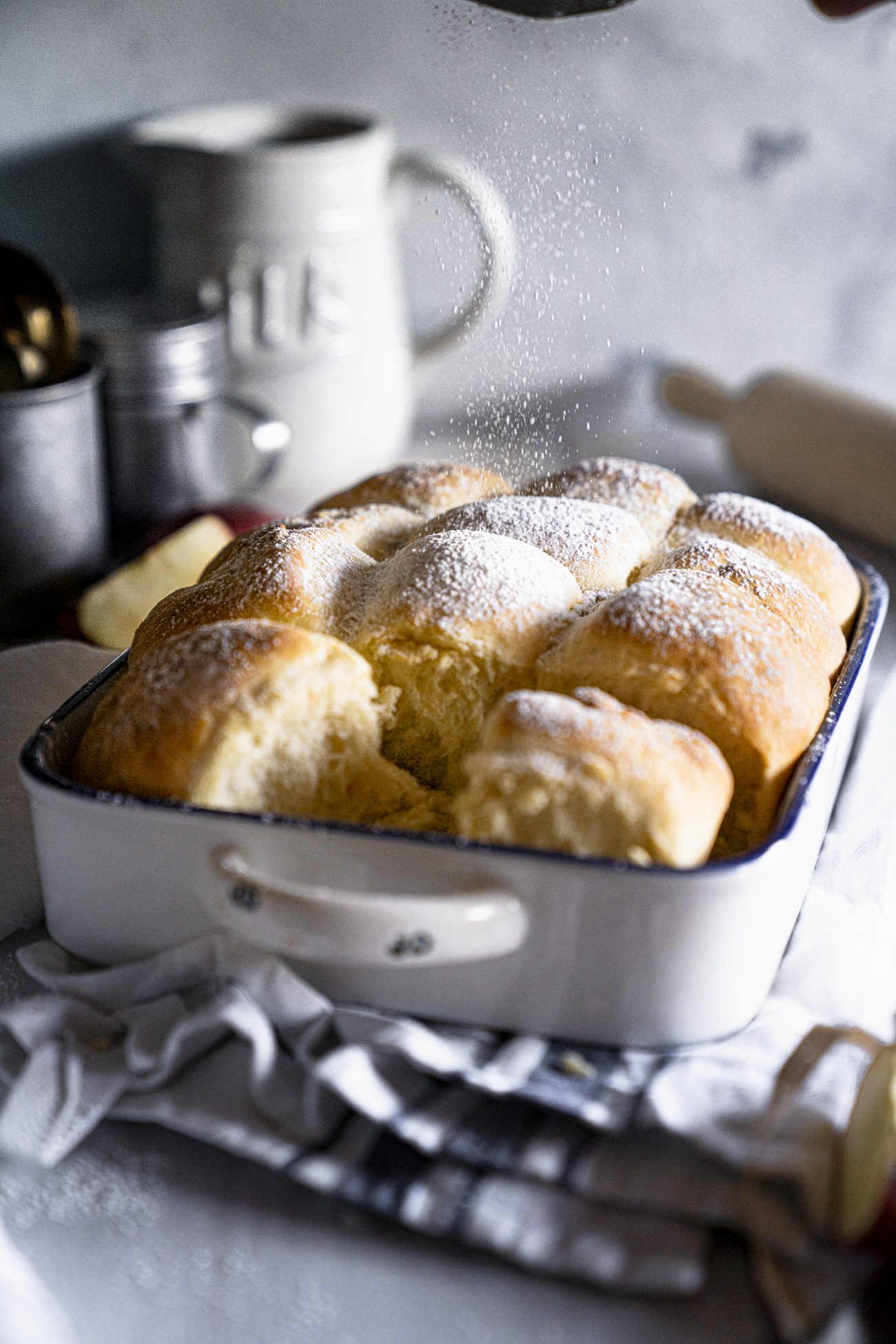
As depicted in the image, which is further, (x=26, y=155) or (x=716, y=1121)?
(x=26, y=155)

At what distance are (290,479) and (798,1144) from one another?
3.40 feet

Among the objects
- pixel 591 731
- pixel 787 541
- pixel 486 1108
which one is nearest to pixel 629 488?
pixel 787 541

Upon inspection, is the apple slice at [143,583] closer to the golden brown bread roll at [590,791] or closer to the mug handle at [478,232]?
the mug handle at [478,232]

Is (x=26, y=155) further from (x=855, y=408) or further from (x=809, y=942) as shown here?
(x=809, y=942)

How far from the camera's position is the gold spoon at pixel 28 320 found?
44.1 inches

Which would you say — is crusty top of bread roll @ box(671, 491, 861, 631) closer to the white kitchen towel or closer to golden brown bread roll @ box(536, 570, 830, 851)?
golden brown bread roll @ box(536, 570, 830, 851)

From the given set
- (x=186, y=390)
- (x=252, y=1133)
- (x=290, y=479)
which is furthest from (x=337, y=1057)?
(x=290, y=479)

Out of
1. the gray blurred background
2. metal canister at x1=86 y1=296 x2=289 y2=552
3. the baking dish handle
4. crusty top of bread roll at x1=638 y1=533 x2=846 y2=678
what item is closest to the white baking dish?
the baking dish handle

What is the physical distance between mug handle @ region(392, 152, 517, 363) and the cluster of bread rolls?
46cm

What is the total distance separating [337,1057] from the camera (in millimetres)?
572

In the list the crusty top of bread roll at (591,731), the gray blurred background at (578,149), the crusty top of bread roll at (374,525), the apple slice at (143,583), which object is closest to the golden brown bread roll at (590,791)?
the crusty top of bread roll at (591,731)

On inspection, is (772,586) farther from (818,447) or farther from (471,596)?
(818,447)

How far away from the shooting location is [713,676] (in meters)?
0.64

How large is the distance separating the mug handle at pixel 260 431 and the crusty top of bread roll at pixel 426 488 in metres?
0.31
